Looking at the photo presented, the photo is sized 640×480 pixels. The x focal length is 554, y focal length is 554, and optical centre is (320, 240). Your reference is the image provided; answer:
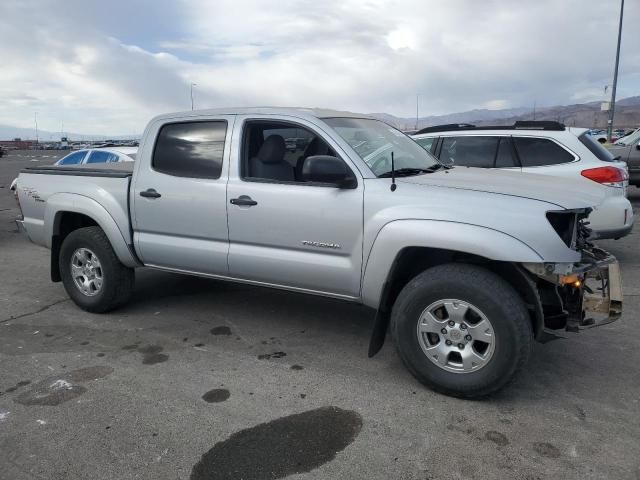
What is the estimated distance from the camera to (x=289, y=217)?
4.10m

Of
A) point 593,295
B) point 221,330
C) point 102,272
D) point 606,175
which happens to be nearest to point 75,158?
point 102,272

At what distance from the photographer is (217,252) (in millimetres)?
4512

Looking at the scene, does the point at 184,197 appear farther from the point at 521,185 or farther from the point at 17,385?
the point at 521,185

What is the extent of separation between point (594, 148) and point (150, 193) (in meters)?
5.28

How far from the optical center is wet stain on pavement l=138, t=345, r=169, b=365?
166 inches

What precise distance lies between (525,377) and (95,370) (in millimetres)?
3099

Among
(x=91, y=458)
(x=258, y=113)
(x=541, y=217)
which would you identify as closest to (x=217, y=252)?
(x=258, y=113)

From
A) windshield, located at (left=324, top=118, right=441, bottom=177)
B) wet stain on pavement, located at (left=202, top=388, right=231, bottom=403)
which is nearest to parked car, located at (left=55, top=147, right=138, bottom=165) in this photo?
windshield, located at (left=324, top=118, right=441, bottom=177)

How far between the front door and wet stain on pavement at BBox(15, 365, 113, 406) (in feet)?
4.17

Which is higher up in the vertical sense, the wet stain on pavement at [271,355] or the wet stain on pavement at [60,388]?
the wet stain on pavement at [60,388]

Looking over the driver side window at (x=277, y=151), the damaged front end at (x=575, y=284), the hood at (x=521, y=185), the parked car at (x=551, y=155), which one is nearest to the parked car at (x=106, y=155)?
the parked car at (x=551, y=155)

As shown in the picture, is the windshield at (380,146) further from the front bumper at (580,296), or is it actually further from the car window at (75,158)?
the car window at (75,158)

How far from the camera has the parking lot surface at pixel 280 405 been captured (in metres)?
2.90

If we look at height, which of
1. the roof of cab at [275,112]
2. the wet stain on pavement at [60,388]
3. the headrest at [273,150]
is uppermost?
the roof of cab at [275,112]
